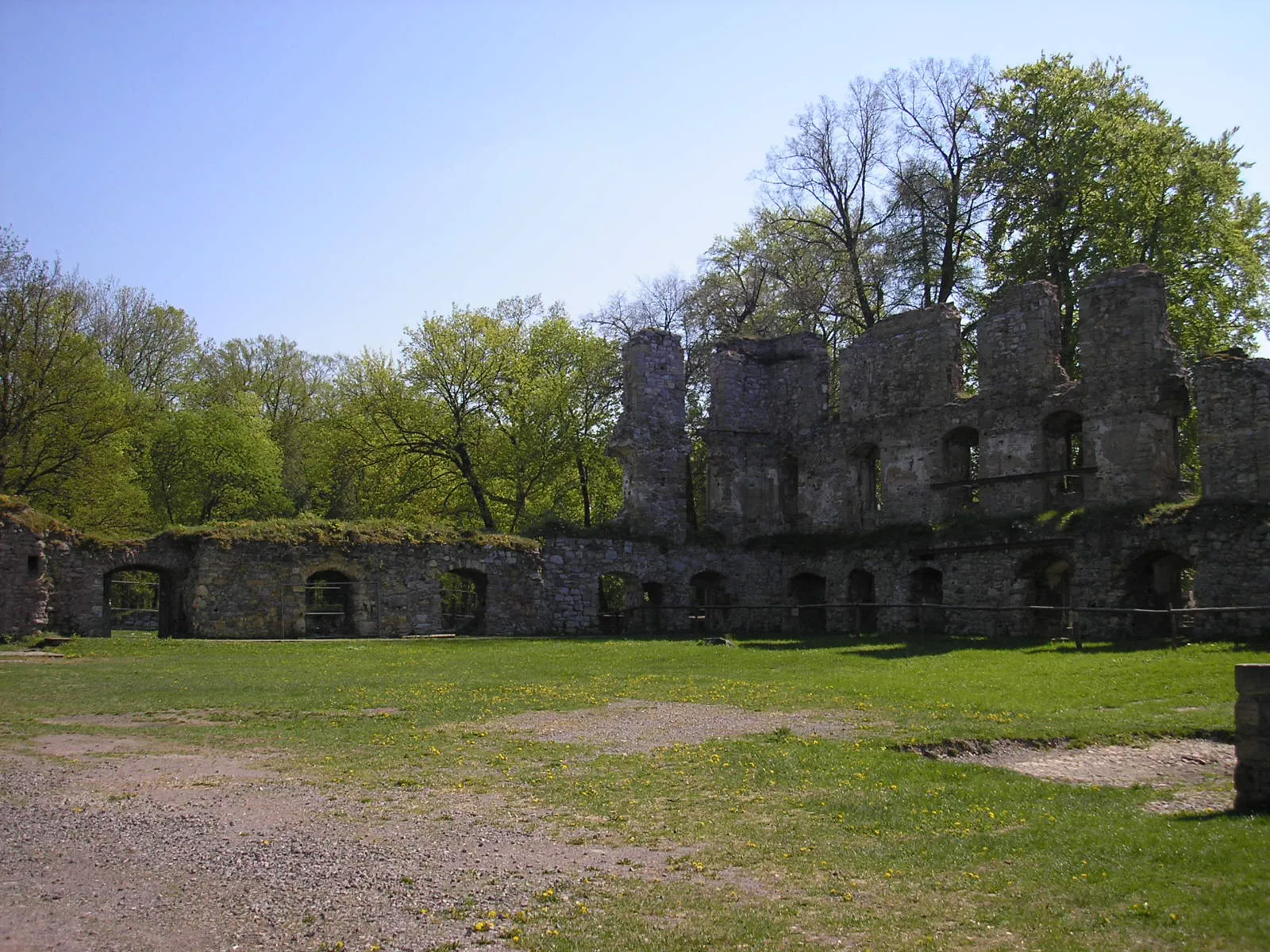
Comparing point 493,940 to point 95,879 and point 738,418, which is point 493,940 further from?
point 738,418

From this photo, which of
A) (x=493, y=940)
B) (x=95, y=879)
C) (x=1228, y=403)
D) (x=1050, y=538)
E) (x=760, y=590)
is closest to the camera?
(x=493, y=940)

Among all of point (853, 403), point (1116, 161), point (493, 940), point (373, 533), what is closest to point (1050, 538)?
point (853, 403)

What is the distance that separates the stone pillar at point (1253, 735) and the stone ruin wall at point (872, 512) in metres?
15.8

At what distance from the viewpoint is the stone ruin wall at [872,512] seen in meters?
26.4

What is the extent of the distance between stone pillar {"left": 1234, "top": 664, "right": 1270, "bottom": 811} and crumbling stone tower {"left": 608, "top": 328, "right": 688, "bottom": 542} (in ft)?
89.4

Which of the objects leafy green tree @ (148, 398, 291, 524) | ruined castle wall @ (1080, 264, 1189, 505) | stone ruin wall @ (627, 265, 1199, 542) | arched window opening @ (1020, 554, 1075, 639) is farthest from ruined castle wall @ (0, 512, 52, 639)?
ruined castle wall @ (1080, 264, 1189, 505)

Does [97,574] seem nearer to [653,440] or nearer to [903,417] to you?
[653,440]

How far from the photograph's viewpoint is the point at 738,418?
38.3 meters

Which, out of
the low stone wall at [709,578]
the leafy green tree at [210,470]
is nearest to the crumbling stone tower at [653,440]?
the low stone wall at [709,578]

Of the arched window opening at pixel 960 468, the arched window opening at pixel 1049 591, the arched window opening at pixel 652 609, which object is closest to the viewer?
the arched window opening at pixel 1049 591

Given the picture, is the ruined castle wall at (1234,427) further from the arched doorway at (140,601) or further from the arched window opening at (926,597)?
the arched doorway at (140,601)

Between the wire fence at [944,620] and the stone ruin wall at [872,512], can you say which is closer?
the wire fence at [944,620]

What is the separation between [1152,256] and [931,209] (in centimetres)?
842

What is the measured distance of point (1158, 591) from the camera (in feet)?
94.0
